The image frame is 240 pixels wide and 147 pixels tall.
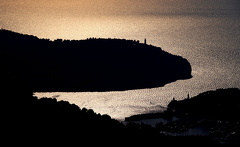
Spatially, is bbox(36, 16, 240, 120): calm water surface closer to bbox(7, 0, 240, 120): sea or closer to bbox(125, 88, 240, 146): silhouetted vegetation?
bbox(7, 0, 240, 120): sea

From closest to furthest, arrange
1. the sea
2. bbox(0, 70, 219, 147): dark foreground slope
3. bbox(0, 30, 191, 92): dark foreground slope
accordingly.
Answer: bbox(0, 70, 219, 147): dark foreground slope, the sea, bbox(0, 30, 191, 92): dark foreground slope

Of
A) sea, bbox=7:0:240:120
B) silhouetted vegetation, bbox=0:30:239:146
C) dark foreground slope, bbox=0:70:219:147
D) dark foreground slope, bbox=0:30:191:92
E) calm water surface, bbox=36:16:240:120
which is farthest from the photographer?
dark foreground slope, bbox=0:30:191:92

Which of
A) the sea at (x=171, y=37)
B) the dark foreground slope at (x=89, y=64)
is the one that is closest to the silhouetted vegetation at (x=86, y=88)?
the dark foreground slope at (x=89, y=64)

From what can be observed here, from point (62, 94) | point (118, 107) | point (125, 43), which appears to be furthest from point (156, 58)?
point (118, 107)

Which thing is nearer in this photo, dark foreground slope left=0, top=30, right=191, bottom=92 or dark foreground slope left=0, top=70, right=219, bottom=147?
dark foreground slope left=0, top=70, right=219, bottom=147

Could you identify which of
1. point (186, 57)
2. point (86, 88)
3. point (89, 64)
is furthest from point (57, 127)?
point (186, 57)

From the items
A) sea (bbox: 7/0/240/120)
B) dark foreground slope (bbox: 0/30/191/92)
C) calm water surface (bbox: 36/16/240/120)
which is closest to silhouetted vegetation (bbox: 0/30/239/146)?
dark foreground slope (bbox: 0/30/191/92)

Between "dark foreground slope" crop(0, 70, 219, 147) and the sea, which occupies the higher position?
the sea

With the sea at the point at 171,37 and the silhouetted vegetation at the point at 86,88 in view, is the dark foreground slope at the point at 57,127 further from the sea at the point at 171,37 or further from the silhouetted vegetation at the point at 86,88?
the sea at the point at 171,37
